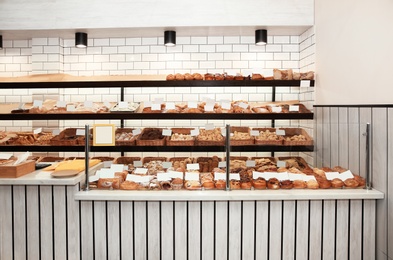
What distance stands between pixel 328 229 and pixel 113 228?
201 cm

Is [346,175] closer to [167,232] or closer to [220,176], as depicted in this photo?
[220,176]

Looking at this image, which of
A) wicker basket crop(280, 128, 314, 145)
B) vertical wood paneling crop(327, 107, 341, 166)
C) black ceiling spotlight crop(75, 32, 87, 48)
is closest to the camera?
vertical wood paneling crop(327, 107, 341, 166)

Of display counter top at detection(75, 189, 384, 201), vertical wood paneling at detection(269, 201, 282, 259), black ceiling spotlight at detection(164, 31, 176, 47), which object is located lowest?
vertical wood paneling at detection(269, 201, 282, 259)

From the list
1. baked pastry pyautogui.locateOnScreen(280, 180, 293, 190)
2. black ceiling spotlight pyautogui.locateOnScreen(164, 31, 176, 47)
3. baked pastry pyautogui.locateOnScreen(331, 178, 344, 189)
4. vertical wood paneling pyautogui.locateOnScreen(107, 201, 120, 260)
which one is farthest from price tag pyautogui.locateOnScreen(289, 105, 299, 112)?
vertical wood paneling pyautogui.locateOnScreen(107, 201, 120, 260)

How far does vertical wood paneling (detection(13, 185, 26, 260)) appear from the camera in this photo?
3.32 meters

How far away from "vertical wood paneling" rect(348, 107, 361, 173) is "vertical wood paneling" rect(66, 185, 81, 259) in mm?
2770

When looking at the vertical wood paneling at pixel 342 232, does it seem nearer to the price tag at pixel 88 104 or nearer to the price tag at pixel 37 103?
the price tag at pixel 88 104

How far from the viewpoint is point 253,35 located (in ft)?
18.8

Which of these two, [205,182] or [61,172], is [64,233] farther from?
[205,182]

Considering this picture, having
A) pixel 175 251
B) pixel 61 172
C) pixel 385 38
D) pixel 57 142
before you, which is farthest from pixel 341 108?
pixel 57 142

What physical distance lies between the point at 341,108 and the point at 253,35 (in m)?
2.20

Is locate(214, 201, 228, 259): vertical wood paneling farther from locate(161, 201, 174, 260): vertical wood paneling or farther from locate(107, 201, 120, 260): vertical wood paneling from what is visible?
locate(107, 201, 120, 260): vertical wood paneling

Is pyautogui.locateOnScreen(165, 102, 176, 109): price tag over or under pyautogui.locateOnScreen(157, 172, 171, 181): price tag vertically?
over

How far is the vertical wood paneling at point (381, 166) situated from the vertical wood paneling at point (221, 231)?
1.41 m
